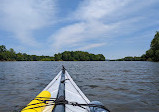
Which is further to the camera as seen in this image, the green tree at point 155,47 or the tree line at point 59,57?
the tree line at point 59,57

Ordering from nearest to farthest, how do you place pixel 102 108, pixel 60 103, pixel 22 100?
pixel 102 108 → pixel 60 103 → pixel 22 100

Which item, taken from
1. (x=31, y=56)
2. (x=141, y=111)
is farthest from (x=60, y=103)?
(x=31, y=56)

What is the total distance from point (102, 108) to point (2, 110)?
4.04 m

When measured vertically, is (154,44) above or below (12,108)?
above

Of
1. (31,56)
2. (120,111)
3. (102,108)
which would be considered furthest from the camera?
(31,56)

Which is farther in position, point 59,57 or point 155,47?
point 59,57

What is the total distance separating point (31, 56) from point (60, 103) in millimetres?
151858

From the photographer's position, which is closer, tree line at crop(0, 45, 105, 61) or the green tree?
the green tree

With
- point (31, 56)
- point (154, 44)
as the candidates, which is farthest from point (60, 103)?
point (31, 56)

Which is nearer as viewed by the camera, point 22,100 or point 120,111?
point 120,111

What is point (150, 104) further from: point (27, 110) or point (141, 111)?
point (27, 110)

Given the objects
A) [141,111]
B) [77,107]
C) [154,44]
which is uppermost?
[154,44]

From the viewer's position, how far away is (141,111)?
438cm

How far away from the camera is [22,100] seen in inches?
216
